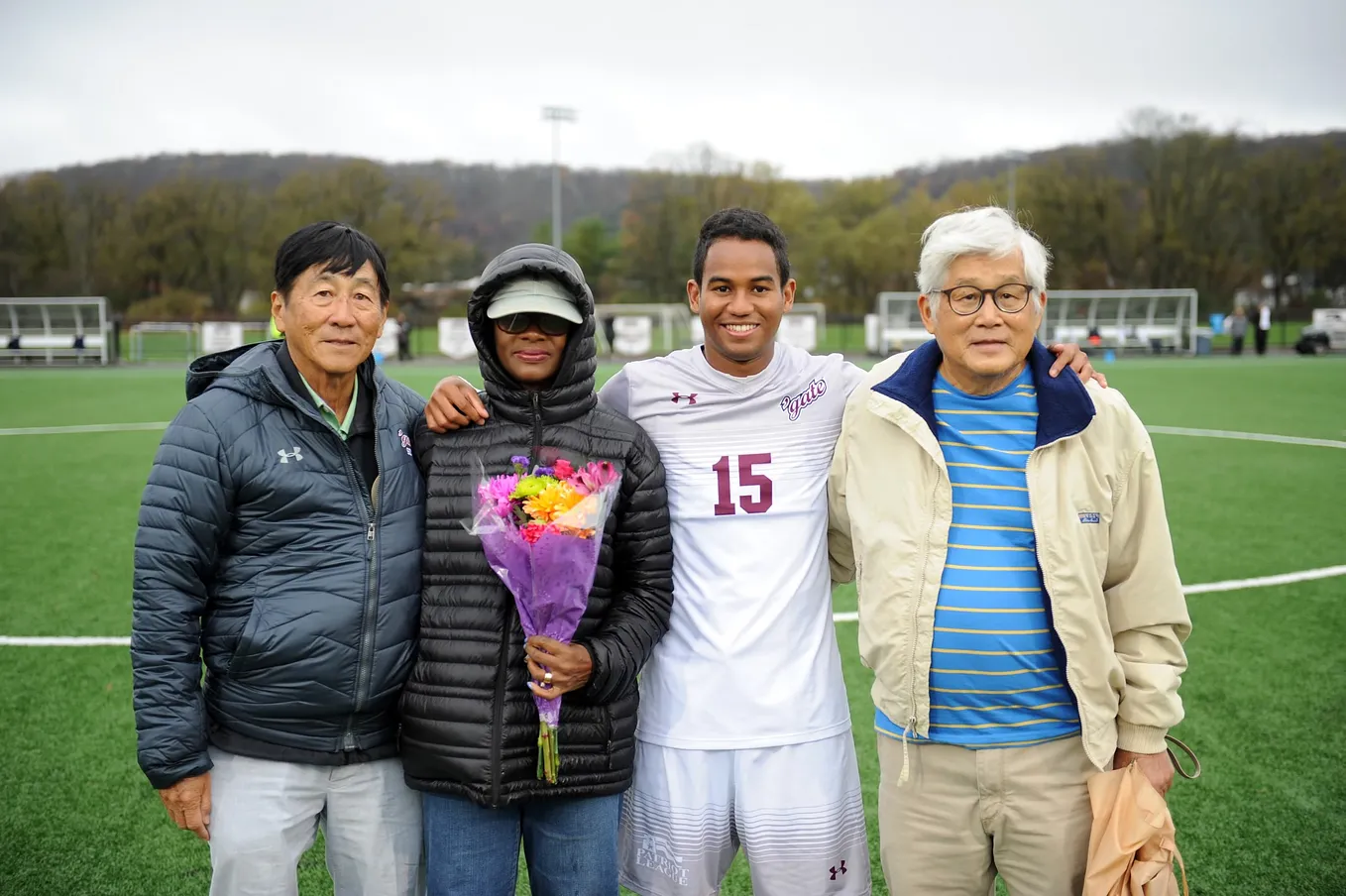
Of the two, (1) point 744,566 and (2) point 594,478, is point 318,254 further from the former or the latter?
(1) point 744,566

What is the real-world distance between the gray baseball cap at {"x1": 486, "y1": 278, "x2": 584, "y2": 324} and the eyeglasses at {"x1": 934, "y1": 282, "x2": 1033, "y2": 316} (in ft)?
3.40

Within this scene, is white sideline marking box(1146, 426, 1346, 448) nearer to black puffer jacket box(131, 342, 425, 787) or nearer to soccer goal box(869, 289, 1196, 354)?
black puffer jacket box(131, 342, 425, 787)

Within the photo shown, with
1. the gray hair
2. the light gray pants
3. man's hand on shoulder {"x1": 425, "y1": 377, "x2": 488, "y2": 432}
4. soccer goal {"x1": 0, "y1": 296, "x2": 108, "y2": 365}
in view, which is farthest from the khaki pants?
soccer goal {"x1": 0, "y1": 296, "x2": 108, "y2": 365}

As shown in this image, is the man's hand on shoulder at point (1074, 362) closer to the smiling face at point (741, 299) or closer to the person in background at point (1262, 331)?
the smiling face at point (741, 299)

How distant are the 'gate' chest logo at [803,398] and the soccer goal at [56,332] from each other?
39038 millimetres

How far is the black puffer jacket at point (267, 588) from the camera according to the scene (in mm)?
2666

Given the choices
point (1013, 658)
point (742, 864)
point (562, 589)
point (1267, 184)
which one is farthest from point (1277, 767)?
point (1267, 184)

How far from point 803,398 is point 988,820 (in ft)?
4.32

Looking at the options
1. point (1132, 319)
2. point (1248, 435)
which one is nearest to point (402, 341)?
point (1132, 319)

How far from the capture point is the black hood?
286 centimetres

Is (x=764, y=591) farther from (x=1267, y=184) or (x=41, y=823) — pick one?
(x=1267, y=184)

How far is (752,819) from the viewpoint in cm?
300

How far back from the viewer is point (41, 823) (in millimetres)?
4359

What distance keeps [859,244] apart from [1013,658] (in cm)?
7928
